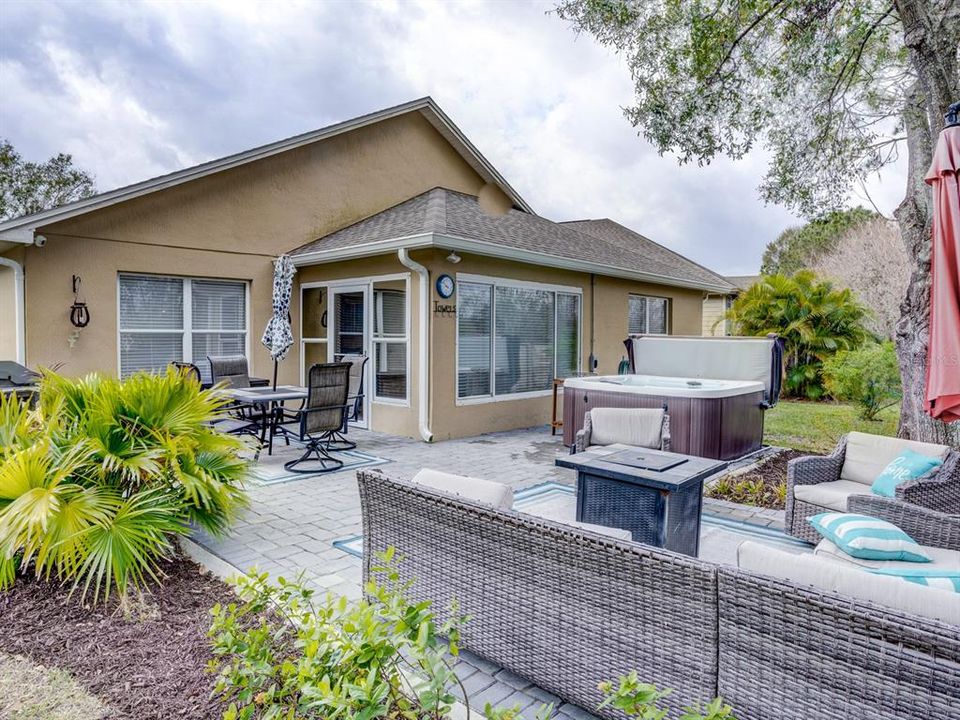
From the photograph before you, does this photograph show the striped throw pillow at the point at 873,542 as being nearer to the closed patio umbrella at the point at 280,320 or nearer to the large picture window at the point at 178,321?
the closed patio umbrella at the point at 280,320

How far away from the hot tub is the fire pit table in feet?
9.13

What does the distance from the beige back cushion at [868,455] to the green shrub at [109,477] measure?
183 inches

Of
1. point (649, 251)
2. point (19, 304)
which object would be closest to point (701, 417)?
point (19, 304)

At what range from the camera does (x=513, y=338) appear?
31.5 feet

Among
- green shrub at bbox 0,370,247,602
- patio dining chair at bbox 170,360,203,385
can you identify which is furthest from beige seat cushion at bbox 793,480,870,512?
patio dining chair at bbox 170,360,203,385

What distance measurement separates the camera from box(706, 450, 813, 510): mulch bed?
5.51 metres

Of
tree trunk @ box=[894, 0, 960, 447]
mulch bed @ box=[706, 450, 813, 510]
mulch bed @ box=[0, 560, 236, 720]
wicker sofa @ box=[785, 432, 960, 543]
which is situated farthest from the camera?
tree trunk @ box=[894, 0, 960, 447]

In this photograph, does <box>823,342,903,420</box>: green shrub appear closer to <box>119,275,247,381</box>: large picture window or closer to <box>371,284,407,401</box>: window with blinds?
<box>371,284,407,401</box>: window with blinds

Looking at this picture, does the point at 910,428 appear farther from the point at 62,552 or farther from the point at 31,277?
the point at 31,277

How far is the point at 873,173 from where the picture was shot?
8.72 m

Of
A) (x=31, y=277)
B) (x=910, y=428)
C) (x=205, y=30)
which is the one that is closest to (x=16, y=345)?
(x=31, y=277)

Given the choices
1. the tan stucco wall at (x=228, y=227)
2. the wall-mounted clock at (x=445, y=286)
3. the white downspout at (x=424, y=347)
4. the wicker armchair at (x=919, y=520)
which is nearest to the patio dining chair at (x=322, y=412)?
the white downspout at (x=424, y=347)

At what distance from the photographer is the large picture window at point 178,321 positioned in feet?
27.2

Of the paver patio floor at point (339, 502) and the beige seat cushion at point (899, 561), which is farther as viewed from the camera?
the paver patio floor at point (339, 502)
